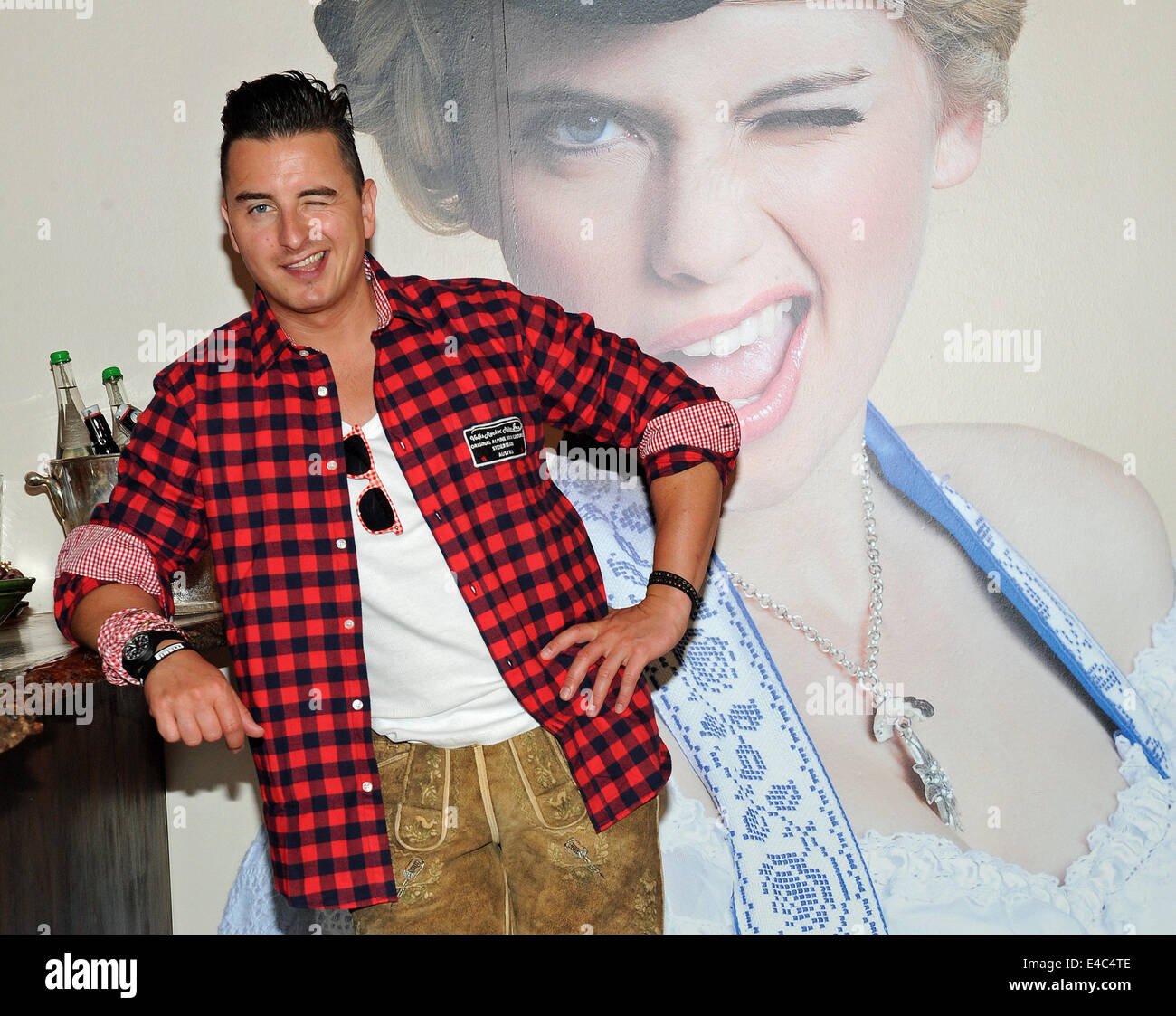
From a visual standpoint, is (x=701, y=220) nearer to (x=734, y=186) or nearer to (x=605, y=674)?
(x=734, y=186)

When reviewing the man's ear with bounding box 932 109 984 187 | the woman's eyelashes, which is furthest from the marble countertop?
the man's ear with bounding box 932 109 984 187

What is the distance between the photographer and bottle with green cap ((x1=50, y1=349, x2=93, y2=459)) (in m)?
2.21

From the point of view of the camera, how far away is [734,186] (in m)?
2.25

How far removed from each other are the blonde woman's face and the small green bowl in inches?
45.0

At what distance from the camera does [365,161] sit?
89.1 inches

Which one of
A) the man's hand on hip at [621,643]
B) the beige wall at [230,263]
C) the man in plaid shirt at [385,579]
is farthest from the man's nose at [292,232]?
the beige wall at [230,263]

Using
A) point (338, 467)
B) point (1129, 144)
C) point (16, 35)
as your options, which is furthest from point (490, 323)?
point (1129, 144)

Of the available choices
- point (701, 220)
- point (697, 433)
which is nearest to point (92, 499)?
point (697, 433)

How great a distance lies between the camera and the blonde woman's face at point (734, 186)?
7.33ft

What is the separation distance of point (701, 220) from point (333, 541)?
3.82ft

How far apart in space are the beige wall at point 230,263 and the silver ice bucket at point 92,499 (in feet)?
0.72

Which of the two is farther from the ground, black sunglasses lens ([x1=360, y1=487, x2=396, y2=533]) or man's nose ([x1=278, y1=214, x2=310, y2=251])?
man's nose ([x1=278, y1=214, x2=310, y2=251])

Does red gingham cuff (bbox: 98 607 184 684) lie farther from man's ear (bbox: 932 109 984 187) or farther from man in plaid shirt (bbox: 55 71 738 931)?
man's ear (bbox: 932 109 984 187)

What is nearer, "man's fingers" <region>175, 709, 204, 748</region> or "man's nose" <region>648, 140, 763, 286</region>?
"man's fingers" <region>175, 709, 204, 748</region>
